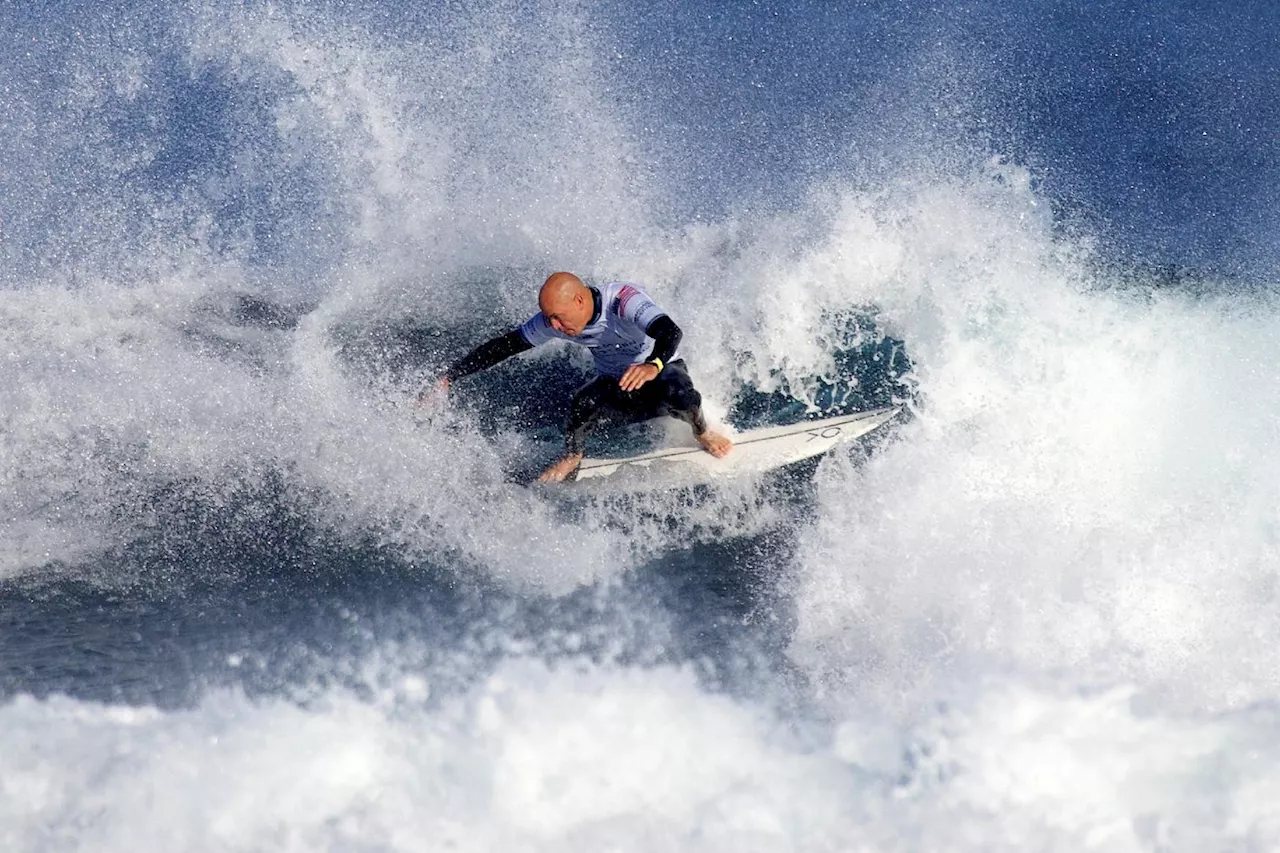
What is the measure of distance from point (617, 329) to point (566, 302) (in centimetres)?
69

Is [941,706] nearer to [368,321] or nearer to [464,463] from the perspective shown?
[464,463]

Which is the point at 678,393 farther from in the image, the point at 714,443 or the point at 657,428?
the point at 657,428

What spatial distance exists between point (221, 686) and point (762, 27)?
24.8 ft

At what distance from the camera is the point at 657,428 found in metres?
6.80

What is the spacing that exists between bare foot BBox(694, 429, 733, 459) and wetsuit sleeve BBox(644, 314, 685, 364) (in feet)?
3.49

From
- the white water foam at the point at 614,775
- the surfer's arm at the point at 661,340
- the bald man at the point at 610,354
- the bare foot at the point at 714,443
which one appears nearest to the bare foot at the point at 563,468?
the bald man at the point at 610,354

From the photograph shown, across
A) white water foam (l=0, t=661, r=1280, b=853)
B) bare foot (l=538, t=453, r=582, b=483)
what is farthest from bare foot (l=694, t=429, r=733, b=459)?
white water foam (l=0, t=661, r=1280, b=853)

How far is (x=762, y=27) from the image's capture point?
29.8ft

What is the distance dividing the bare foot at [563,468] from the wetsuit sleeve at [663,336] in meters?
1.27

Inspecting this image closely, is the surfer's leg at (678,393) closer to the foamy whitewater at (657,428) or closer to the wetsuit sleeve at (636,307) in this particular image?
the wetsuit sleeve at (636,307)

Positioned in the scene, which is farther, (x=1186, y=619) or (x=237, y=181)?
(x=237, y=181)

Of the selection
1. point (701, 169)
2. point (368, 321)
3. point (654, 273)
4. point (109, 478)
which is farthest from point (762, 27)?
point (109, 478)

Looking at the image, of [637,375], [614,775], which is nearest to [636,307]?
[637,375]

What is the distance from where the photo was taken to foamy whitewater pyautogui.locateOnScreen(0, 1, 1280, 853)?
237 inches
